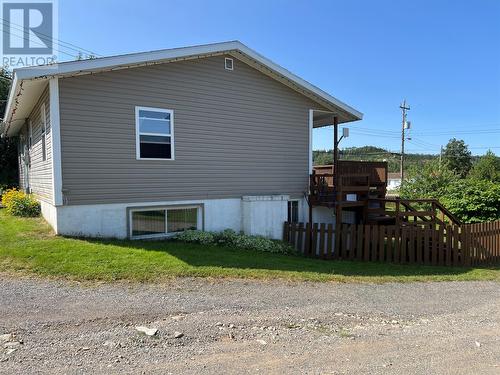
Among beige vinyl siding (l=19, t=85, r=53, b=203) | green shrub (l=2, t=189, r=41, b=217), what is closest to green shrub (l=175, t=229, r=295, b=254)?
beige vinyl siding (l=19, t=85, r=53, b=203)

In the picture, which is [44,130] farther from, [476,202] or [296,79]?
[476,202]

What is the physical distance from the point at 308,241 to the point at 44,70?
807cm

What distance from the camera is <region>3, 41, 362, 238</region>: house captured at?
Answer: 30.0 ft

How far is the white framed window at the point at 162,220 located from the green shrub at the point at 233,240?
451 mm

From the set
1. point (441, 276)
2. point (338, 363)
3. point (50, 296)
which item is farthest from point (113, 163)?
point (441, 276)

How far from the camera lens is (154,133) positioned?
10273 mm

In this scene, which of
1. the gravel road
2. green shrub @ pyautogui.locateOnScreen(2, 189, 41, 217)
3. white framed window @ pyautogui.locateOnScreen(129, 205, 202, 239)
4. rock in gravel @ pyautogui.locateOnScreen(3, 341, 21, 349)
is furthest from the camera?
green shrub @ pyautogui.locateOnScreen(2, 189, 41, 217)

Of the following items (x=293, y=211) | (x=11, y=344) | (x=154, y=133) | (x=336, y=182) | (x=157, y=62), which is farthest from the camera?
(x=293, y=211)

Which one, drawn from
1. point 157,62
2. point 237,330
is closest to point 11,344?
point 237,330

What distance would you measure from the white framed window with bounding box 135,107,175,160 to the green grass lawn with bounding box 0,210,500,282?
2.32 meters

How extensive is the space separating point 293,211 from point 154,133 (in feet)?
17.9

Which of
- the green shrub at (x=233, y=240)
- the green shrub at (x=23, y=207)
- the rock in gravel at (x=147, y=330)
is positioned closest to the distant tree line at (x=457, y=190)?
the green shrub at (x=233, y=240)

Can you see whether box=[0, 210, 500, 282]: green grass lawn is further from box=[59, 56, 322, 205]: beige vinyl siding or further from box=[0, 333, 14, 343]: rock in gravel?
box=[0, 333, 14, 343]: rock in gravel

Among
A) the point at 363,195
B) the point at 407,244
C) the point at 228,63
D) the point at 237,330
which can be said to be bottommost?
the point at 407,244
